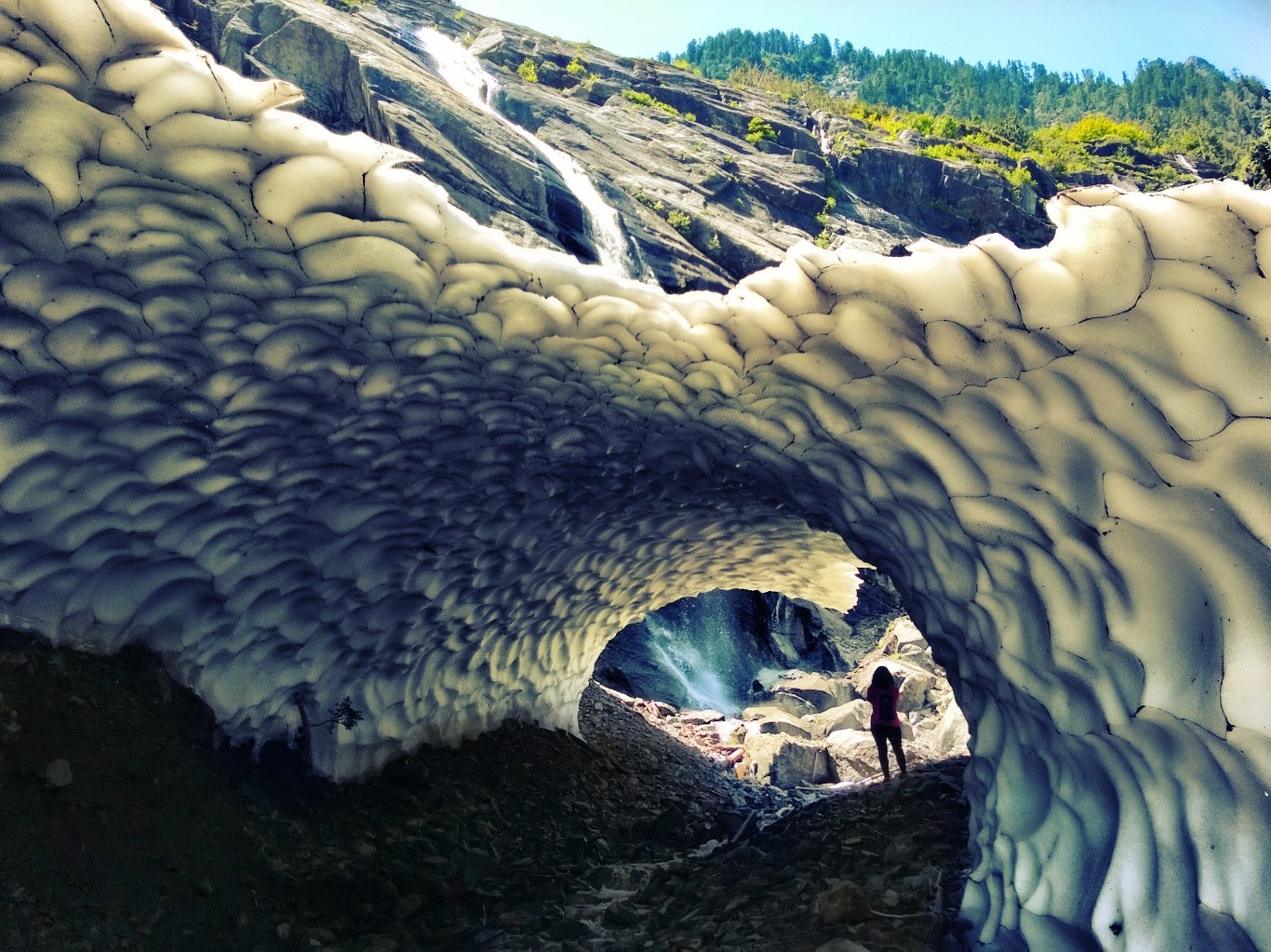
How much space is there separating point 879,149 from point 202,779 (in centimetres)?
5296

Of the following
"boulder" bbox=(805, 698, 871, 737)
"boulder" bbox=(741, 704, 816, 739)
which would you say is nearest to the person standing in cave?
"boulder" bbox=(741, 704, 816, 739)

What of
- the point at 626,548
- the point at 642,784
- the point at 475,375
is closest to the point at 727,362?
the point at 475,375

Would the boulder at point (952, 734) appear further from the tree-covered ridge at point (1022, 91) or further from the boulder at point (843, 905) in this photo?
the tree-covered ridge at point (1022, 91)

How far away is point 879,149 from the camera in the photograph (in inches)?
1983

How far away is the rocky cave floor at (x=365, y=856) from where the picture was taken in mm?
4488

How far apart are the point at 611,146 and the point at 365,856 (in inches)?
1503

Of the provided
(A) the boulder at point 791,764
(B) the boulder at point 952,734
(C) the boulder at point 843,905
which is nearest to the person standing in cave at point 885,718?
(B) the boulder at point 952,734

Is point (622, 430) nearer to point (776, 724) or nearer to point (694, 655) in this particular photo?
point (776, 724)

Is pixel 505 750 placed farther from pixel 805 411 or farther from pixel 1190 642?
pixel 1190 642

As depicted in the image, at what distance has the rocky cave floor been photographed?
4488mm

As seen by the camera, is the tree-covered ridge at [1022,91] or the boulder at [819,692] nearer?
the boulder at [819,692]

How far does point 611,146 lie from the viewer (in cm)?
3944

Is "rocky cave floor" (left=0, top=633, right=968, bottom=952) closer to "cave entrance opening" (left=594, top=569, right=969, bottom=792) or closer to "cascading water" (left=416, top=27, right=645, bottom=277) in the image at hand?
"cave entrance opening" (left=594, top=569, right=969, bottom=792)

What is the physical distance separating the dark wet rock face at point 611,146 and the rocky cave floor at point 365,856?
8604 millimetres
